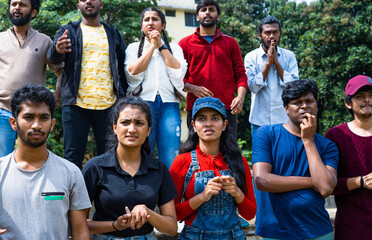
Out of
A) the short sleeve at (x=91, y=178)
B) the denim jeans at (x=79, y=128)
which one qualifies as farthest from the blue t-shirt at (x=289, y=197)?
the denim jeans at (x=79, y=128)

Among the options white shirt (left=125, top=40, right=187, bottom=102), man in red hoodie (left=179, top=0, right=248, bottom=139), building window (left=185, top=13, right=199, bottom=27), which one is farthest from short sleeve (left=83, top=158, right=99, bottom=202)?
building window (left=185, top=13, right=199, bottom=27)

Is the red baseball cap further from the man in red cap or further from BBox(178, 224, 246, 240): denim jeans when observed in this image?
BBox(178, 224, 246, 240): denim jeans

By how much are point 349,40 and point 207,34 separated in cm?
1106

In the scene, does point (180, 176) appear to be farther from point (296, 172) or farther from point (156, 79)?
point (156, 79)

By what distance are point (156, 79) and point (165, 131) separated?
1.99ft

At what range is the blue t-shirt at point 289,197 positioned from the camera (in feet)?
11.0

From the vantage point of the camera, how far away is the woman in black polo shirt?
3107 millimetres

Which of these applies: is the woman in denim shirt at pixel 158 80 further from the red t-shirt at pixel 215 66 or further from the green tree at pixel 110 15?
the green tree at pixel 110 15

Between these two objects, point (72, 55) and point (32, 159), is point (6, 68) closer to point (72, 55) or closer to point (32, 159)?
point (72, 55)

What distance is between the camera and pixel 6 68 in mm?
4266

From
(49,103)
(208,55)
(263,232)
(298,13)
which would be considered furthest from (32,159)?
(298,13)

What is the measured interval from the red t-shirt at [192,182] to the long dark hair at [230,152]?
0.05m

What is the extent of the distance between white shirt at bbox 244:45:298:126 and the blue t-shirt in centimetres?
129

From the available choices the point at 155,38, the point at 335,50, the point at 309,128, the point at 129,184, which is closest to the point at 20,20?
the point at 155,38
